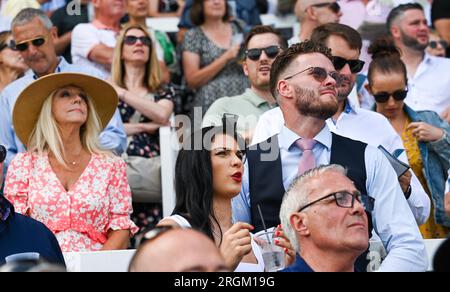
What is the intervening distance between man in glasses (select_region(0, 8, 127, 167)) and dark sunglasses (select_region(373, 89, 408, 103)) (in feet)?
5.84

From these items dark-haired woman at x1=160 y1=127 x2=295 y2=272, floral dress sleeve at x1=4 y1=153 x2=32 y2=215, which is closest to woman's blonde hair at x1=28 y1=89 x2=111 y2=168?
floral dress sleeve at x1=4 y1=153 x2=32 y2=215

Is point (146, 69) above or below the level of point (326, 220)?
below

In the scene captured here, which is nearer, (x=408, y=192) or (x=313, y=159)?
(x=313, y=159)

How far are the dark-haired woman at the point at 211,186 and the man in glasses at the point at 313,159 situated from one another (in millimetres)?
90

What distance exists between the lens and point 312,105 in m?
6.58

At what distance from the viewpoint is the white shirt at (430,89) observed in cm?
864

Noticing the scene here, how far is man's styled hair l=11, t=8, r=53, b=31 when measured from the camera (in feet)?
27.3

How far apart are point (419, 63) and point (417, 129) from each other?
4.51 ft

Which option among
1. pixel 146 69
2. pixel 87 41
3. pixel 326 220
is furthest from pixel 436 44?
pixel 326 220

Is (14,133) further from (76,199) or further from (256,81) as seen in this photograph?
(256,81)

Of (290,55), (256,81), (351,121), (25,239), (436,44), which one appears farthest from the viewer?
(436,44)

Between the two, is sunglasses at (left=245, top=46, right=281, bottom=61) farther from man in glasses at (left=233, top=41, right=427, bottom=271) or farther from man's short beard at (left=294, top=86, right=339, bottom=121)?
man's short beard at (left=294, top=86, right=339, bottom=121)

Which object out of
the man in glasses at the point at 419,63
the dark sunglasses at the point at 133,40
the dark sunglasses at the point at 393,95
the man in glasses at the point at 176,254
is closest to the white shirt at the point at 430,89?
the man in glasses at the point at 419,63

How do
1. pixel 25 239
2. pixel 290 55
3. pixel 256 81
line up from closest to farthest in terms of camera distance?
Answer: 1. pixel 25 239
2. pixel 290 55
3. pixel 256 81
